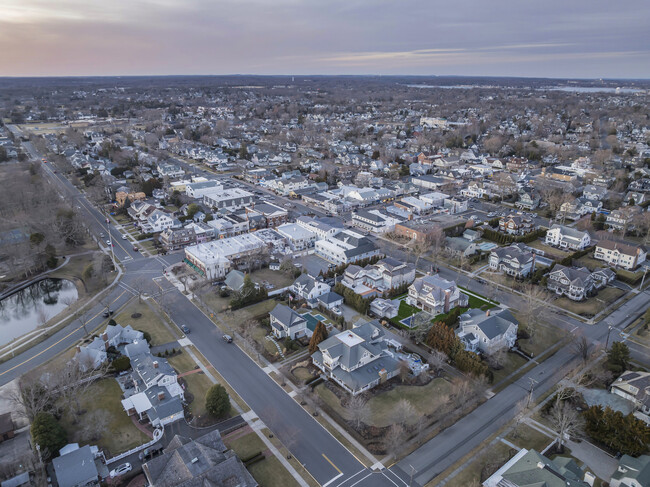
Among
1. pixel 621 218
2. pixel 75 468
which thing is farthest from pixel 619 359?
pixel 621 218

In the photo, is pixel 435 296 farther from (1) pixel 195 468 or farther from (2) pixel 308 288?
(1) pixel 195 468

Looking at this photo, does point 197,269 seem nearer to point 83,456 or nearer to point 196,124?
point 83,456

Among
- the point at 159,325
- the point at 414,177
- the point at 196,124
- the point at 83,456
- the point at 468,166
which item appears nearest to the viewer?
the point at 83,456

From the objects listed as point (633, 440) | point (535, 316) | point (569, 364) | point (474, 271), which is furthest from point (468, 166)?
point (633, 440)

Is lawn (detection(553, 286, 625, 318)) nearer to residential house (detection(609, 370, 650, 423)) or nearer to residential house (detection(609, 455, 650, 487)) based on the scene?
residential house (detection(609, 370, 650, 423))

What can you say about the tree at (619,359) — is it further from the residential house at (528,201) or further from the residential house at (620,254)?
the residential house at (528,201)
